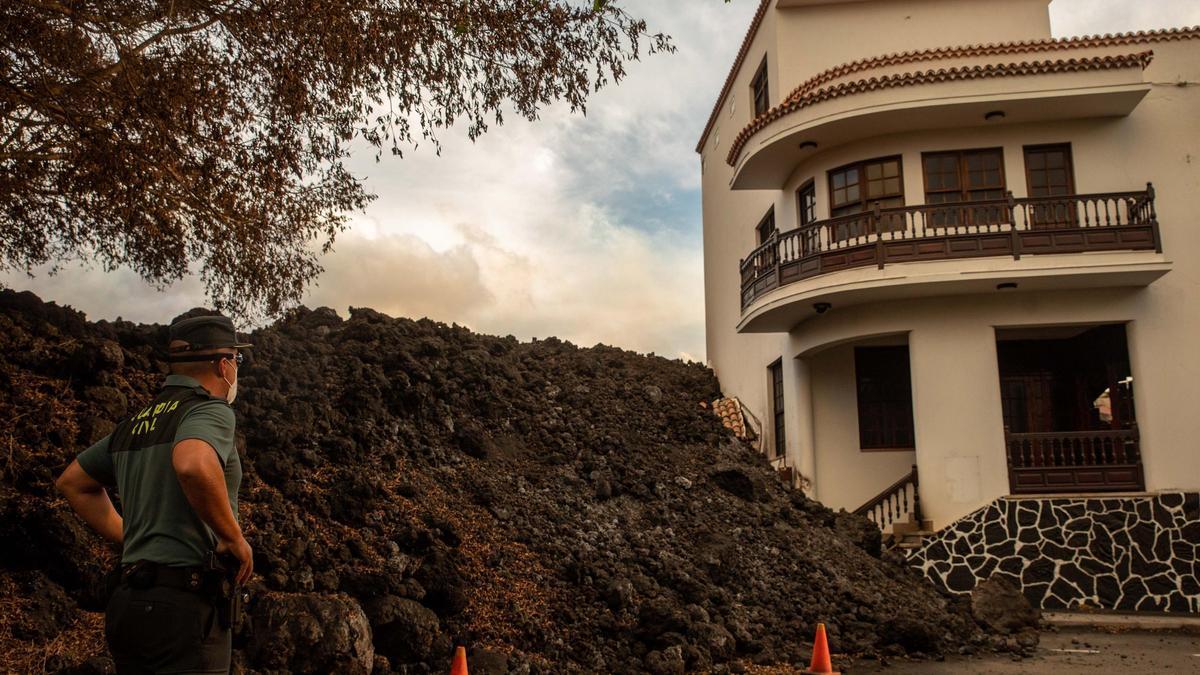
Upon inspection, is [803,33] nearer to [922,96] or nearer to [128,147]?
[922,96]

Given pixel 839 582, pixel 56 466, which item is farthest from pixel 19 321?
pixel 839 582

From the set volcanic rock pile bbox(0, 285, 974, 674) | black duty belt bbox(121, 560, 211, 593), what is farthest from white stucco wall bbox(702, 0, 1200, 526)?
black duty belt bbox(121, 560, 211, 593)

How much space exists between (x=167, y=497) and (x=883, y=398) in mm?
15726

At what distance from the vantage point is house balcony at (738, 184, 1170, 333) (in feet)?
46.4

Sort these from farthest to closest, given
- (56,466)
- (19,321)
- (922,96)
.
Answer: (922,96) → (19,321) → (56,466)

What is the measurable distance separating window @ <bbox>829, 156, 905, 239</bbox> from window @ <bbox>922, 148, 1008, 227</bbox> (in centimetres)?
53

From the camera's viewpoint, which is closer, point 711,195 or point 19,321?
point 19,321

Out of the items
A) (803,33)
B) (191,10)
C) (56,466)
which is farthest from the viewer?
(803,33)

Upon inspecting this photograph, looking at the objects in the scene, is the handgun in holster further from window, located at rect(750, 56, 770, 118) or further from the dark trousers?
window, located at rect(750, 56, 770, 118)

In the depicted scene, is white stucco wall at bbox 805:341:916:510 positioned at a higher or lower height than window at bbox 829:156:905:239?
lower

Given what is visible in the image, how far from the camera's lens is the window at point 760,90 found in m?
19.5

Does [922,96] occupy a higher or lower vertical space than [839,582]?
higher

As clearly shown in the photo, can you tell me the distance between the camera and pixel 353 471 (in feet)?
31.0

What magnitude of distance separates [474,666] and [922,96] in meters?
11.8
